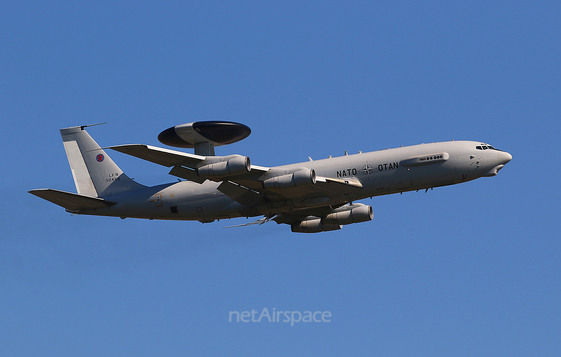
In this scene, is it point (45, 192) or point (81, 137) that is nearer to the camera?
point (45, 192)

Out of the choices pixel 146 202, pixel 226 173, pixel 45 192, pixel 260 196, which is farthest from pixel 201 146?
pixel 45 192

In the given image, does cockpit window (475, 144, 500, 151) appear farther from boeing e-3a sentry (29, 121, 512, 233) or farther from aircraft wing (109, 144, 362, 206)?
aircraft wing (109, 144, 362, 206)

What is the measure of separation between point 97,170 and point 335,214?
65.5 ft

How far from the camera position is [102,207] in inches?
1847

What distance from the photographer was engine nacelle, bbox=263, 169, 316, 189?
39188 millimetres

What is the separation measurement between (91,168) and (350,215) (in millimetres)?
21718

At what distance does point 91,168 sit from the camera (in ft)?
163

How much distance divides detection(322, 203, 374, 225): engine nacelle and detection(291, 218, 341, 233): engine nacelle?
1.95ft

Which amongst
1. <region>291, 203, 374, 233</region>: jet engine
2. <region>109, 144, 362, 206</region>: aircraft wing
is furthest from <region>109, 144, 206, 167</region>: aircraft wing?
<region>291, 203, 374, 233</region>: jet engine

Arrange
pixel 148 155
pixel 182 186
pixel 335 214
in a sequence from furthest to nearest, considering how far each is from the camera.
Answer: pixel 335 214 → pixel 182 186 → pixel 148 155

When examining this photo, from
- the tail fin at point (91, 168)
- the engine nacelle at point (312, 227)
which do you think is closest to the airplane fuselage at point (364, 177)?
the tail fin at point (91, 168)

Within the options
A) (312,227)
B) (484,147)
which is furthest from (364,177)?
(312,227)

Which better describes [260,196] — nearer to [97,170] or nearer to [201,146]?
[201,146]

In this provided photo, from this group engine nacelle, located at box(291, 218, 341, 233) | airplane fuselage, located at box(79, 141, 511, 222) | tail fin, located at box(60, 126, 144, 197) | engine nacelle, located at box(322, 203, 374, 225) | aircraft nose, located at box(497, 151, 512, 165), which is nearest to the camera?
airplane fuselage, located at box(79, 141, 511, 222)
